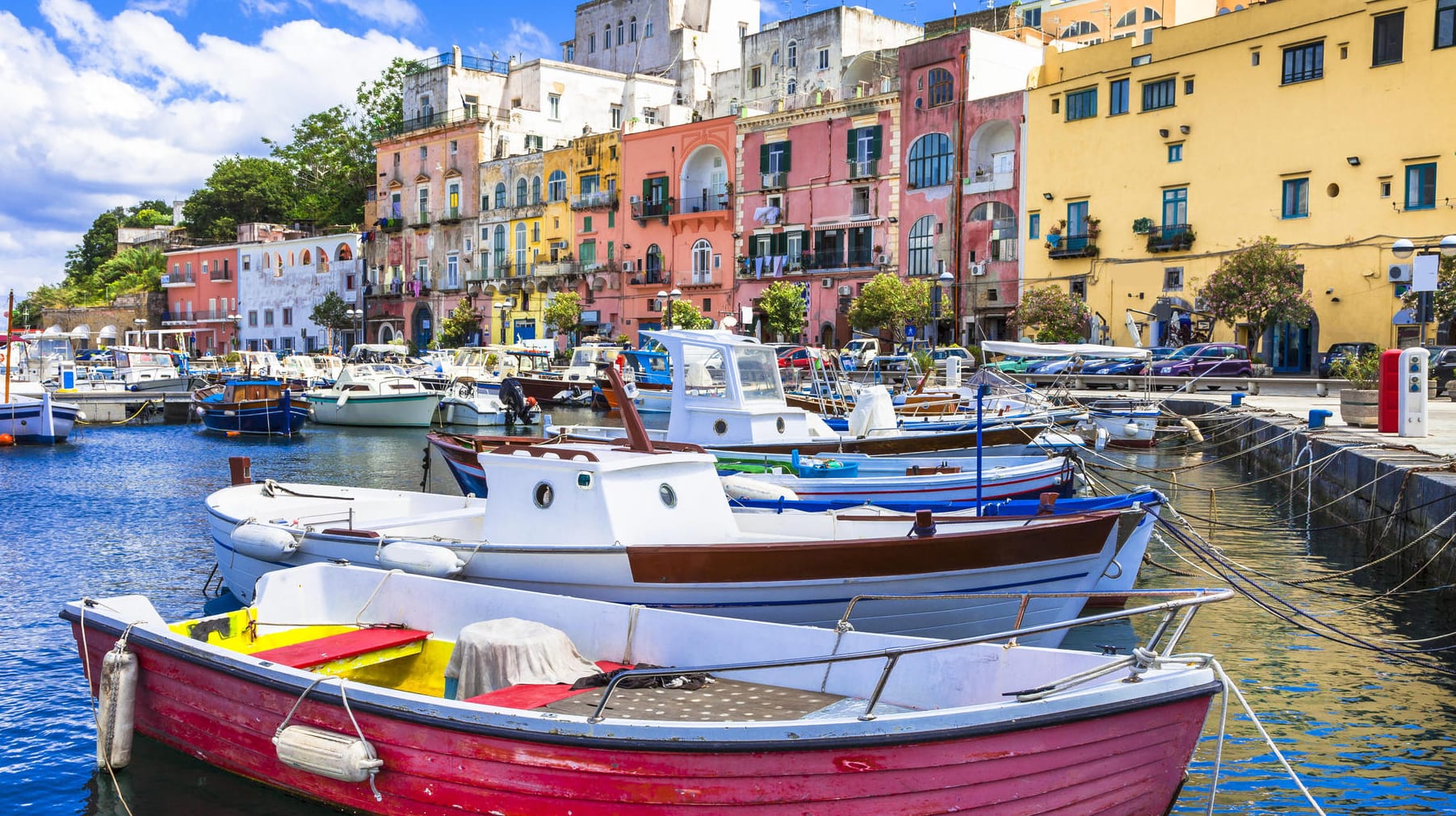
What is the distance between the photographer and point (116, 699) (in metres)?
8.62

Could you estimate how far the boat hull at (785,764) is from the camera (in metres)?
6.07

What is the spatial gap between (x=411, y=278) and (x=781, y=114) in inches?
1112

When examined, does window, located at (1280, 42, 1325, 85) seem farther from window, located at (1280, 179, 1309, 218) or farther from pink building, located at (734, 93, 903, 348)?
pink building, located at (734, 93, 903, 348)

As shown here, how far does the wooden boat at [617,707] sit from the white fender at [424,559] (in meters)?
0.72

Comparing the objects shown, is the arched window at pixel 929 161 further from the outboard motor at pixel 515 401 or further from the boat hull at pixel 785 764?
the boat hull at pixel 785 764

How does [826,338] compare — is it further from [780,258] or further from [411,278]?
[411,278]

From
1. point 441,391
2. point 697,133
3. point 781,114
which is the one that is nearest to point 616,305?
point 697,133

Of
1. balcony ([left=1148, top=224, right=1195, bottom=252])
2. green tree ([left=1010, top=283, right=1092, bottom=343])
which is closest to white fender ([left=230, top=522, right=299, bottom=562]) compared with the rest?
green tree ([left=1010, top=283, right=1092, bottom=343])

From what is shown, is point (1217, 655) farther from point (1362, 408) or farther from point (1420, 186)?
point (1420, 186)

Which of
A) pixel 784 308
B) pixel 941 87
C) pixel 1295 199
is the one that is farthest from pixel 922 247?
pixel 1295 199

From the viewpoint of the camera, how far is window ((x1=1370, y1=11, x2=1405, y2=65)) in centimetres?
3706

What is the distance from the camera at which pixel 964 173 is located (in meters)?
47.9

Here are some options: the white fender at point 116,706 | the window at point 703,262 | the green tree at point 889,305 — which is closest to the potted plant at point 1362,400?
the white fender at point 116,706

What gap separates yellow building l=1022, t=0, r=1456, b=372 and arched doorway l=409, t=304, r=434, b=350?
1501 inches
